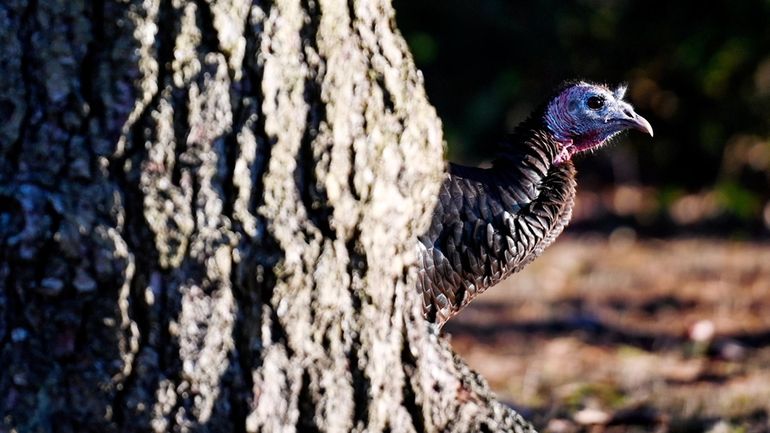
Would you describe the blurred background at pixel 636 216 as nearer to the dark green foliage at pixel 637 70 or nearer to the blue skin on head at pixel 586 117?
the dark green foliage at pixel 637 70

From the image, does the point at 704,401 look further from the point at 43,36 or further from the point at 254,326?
the point at 43,36

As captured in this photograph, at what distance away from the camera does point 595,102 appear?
3814mm

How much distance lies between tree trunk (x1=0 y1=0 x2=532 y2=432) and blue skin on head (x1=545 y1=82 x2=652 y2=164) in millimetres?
1416

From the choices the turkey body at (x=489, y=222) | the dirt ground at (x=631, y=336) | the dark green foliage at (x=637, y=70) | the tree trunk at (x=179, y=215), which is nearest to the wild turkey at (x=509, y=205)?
the turkey body at (x=489, y=222)

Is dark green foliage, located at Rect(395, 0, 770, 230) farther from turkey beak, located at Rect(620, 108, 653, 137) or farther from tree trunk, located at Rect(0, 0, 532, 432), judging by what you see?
tree trunk, located at Rect(0, 0, 532, 432)

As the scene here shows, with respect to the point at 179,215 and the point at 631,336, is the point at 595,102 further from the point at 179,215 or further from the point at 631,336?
the point at 631,336

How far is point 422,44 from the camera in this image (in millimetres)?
6523

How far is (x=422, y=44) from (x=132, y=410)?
449 cm

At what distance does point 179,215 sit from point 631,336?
3.88 metres

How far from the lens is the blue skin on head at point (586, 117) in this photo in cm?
372

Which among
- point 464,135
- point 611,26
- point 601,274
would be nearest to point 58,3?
point 601,274

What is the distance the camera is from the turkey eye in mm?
3794

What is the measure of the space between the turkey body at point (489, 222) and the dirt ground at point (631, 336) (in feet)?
2.97

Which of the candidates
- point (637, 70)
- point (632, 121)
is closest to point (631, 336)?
point (632, 121)
